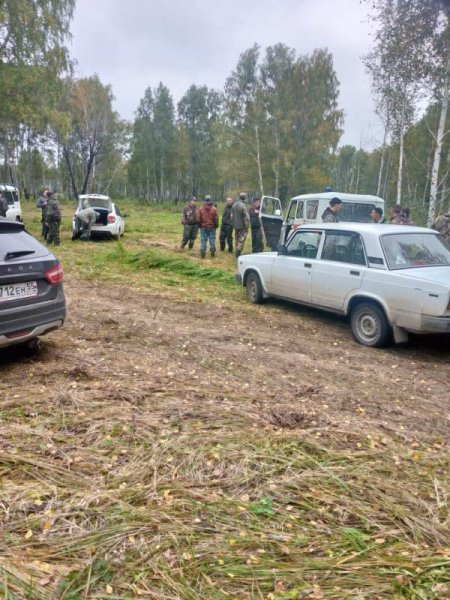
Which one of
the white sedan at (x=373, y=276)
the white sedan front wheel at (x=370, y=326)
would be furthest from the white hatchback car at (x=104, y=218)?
the white sedan front wheel at (x=370, y=326)

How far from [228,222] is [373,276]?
8.46 meters

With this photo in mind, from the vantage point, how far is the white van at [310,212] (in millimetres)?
12211

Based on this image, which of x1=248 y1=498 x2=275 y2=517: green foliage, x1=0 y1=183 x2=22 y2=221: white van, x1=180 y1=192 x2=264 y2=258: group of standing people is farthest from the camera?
x1=0 y1=183 x2=22 y2=221: white van

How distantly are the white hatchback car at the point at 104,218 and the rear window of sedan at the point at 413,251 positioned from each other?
11925mm

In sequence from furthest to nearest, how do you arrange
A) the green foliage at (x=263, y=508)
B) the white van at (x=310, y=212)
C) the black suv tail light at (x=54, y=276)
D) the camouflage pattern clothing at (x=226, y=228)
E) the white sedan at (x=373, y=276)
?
the camouflage pattern clothing at (x=226, y=228) → the white van at (x=310, y=212) → the white sedan at (x=373, y=276) → the black suv tail light at (x=54, y=276) → the green foliage at (x=263, y=508)

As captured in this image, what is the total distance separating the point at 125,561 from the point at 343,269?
5188 millimetres

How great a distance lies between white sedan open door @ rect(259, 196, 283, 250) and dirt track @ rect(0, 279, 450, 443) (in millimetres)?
6746

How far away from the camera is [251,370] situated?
4.96 meters

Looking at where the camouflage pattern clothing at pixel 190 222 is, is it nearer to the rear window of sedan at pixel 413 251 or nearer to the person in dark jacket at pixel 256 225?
the person in dark jacket at pixel 256 225

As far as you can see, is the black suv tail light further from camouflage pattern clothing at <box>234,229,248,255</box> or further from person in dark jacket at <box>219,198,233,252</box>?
person in dark jacket at <box>219,198,233,252</box>

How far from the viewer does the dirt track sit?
392cm

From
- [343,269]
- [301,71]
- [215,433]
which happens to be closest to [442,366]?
[343,269]

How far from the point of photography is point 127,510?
8.29ft

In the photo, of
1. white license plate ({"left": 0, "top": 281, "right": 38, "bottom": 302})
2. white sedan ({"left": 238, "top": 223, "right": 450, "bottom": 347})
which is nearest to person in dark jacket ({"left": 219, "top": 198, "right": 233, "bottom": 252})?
white sedan ({"left": 238, "top": 223, "right": 450, "bottom": 347})
